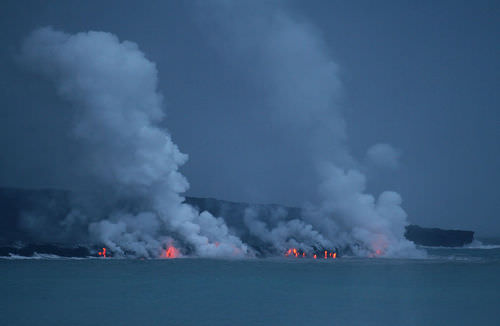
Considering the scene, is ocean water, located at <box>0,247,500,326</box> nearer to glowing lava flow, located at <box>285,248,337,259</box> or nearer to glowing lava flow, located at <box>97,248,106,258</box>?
glowing lava flow, located at <box>97,248,106,258</box>

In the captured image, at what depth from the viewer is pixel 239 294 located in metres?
48.7

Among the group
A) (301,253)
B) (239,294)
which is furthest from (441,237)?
(239,294)

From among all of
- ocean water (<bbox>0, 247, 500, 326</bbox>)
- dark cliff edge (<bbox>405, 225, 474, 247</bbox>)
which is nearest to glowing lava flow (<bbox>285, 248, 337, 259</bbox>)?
ocean water (<bbox>0, 247, 500, 326</bbox>)

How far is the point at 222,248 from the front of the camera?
8925 cm

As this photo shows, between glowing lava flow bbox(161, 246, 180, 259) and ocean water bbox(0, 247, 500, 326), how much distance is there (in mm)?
10155

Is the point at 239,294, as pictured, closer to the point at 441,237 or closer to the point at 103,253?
the point at 103,253

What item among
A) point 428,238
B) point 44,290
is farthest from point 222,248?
point 428,238

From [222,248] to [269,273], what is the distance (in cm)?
2557

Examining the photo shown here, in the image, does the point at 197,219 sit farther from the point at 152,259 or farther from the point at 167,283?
the point at 167,283

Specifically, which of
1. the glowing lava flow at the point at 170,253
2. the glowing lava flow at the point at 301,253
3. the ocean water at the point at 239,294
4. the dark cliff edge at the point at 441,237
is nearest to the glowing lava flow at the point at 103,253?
the ocean water at the point at 239,294

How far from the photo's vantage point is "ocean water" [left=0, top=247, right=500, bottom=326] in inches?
1489

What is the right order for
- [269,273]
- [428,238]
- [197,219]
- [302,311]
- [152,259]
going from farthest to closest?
[428,238] < [197,219] < [152,259] < [269,273] < [302,311]

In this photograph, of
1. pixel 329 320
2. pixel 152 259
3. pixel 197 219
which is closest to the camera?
pixel 329 320

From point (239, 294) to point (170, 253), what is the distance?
37.2m
